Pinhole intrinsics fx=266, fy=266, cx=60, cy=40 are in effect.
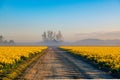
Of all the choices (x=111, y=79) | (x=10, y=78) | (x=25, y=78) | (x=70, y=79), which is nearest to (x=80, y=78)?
(x=70, y=79)

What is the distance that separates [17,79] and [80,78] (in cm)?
440

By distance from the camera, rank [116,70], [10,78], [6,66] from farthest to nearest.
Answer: [6,66]
[116,70]
[10,78]

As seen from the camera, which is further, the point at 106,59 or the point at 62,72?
the point at 106,59

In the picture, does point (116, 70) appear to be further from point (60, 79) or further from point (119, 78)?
point (60, 79)

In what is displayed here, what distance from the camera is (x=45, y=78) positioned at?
18578mm

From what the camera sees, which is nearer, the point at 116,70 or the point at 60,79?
the point at 60,79

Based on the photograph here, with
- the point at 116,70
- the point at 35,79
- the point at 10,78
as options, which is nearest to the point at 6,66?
the point at 10,78

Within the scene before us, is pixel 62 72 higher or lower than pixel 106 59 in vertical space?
lower

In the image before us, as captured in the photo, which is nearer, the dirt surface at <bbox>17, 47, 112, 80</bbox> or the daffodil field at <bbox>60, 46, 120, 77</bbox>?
the dirt surface at <bbox>17, 47, 112, 80</bbox>

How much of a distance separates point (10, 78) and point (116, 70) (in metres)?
9.09

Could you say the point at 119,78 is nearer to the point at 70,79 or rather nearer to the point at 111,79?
the point at 111,79

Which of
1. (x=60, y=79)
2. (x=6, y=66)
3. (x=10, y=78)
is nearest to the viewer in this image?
(x=60, y=79)

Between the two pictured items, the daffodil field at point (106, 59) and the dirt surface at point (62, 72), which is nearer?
the dirt surface at point (62, 72)

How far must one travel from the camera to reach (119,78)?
61.6 ft
